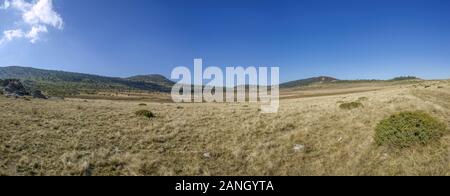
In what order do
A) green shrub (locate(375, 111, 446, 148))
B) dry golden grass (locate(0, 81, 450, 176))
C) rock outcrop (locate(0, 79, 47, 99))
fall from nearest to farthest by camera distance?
dry golden grass (locate(0, 81, 450, 176))
green shrub (locate(375, 111, 446, 148))
rock outcrop (locate(0, 79, 47, 99))

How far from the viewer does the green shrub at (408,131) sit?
1241cm

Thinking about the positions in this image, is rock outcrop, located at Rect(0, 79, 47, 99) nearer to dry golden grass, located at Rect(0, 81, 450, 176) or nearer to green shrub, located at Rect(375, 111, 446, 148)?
dry golden grass, located at Rect(0, 81, 450, 176)

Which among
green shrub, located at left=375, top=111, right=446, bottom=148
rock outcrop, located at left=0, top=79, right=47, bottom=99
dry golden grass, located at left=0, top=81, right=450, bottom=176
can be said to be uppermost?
rock outcrop, located at left=0, top=79, right=47, bottom=99

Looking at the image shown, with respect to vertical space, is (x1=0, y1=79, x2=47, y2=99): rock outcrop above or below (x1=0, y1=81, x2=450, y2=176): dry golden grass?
above

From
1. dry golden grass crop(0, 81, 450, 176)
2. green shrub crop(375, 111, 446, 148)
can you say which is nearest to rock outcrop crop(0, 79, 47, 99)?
dry golden grass crop(0, 81, 450, 176)

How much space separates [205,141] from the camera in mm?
15305

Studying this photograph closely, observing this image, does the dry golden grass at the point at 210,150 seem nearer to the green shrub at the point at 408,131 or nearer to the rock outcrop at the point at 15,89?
the green shrub at the point at 408,131

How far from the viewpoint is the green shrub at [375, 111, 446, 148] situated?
12.4 meters

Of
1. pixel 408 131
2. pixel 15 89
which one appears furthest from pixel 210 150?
pixel 15 89

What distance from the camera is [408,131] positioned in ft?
41.8

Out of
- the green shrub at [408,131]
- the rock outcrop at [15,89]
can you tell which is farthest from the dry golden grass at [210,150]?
the rock outcrop at [15,89]

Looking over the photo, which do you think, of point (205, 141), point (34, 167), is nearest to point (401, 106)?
point (205, 141)

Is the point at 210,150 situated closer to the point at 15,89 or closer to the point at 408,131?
the point at 408,131
